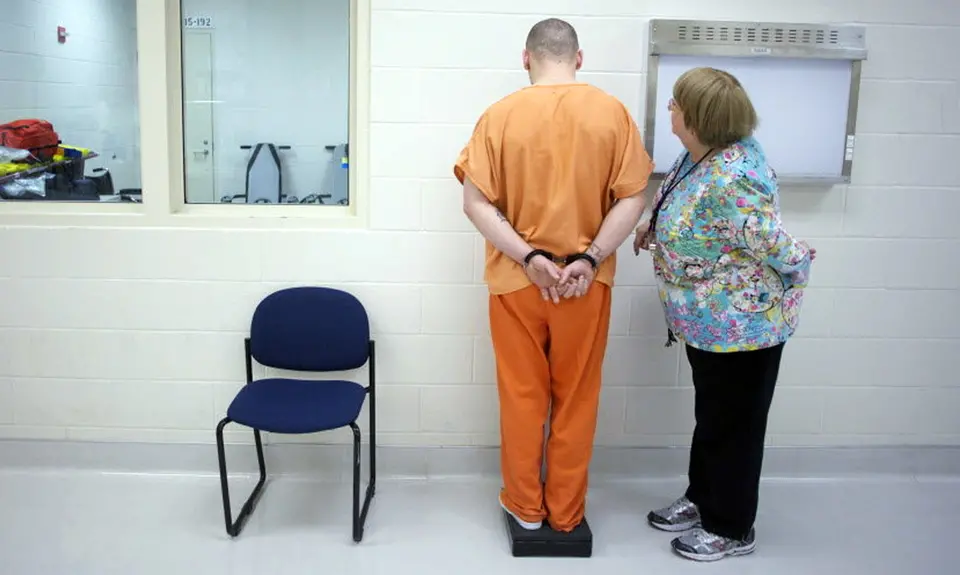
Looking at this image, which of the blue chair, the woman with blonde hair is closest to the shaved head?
the woman with blonde hair

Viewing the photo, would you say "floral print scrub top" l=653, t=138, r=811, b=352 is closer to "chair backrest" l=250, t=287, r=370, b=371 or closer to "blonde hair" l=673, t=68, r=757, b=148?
"blonde hair" l=673, t=68, r=757, b=148

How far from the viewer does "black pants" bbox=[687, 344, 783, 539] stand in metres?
2.55

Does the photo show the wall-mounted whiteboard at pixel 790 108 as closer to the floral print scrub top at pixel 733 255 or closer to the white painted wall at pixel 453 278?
the white painted wall at pixel 453 278

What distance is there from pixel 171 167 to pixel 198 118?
0.24 m

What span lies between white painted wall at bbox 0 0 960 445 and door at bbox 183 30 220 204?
0.23 m

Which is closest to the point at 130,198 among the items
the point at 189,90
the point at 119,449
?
the point at 189,90

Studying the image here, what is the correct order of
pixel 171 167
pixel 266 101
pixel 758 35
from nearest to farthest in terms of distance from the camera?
pixel 758 35 → pixel 171 167 → pixel 266 101

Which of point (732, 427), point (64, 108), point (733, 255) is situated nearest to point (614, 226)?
point (733, 255)

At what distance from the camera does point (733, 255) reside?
97.3 inches

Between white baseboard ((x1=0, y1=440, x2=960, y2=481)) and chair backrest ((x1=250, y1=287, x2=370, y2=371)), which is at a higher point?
chair backrest ((x1=250, y1=287, x2=370, y2=371))

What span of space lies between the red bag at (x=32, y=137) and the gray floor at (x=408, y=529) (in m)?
1.27

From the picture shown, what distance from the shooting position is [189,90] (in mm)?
3166

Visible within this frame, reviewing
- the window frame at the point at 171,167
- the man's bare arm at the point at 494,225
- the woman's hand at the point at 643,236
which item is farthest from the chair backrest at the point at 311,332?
the woman's hand at the point at 643,236

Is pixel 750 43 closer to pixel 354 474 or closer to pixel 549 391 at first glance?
pixel 549 391
